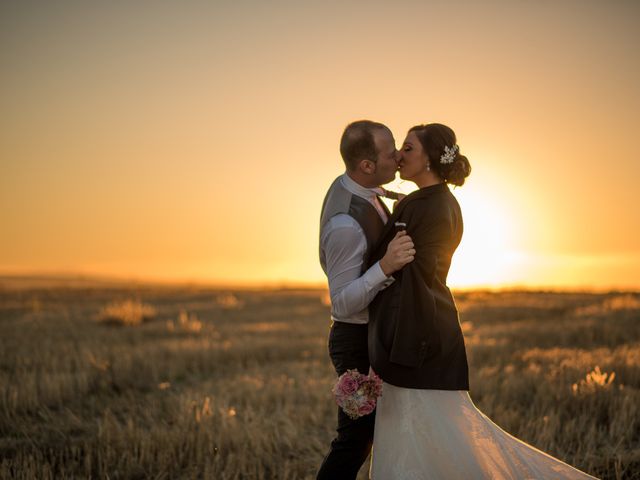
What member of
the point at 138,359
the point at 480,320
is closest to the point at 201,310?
the point at 480,320

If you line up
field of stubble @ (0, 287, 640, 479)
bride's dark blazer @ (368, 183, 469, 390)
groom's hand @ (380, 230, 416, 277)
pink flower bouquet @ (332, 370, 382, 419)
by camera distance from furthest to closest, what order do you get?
1. field of stubble @ (0, 287, 640, 479)
2. pink flower bouquet @ (332, 370, 382, 419)
3. bride's dark blazer @ (368, 183, 469, 390)
4. groom's hand @ (380, 230, 416, 277)

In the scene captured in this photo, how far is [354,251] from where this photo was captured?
3598mm

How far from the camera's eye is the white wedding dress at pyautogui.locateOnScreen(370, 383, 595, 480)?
355 cm

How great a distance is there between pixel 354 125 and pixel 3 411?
6246mm

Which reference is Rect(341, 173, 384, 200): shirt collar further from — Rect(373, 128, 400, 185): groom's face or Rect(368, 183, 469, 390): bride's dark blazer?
Rect(368, 183, 469, 390): bride's dark blazer

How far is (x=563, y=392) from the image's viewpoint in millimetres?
7664

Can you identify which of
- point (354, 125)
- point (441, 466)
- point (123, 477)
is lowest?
point (123, 477)

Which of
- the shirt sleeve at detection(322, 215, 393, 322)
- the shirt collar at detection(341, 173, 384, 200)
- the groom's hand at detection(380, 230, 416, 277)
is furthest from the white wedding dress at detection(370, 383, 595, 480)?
the shirt collar at detection(341, 173, 384, 200)

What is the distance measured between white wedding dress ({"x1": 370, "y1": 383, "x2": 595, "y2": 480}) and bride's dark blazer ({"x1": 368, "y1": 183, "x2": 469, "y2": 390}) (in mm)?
124

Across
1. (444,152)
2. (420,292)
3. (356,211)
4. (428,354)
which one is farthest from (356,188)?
(428,354)

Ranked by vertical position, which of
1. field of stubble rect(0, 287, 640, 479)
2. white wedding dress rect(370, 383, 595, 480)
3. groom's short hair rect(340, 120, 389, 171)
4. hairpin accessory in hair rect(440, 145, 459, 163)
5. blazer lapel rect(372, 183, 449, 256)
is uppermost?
groom's short hair rect(340, 120, 389, 171)

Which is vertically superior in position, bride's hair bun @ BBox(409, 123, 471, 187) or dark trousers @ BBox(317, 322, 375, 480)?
bride's hair bun @ BBox(409, 123, 471, 187)

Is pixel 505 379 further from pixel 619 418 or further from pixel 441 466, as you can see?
pixel 441 466

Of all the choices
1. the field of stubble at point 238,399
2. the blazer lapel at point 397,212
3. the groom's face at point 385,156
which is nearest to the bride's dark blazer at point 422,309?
the blazer lapel at point 397,212
